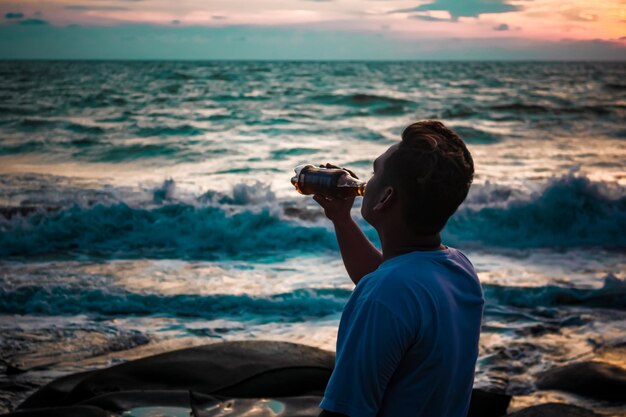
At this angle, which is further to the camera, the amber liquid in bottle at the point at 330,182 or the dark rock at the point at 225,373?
the dark rock at the point at 225,373

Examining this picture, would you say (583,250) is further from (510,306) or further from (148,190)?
(148,190)

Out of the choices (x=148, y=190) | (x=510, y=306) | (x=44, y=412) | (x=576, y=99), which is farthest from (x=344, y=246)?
(x=576, y=99)

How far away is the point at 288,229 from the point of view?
11.0 meters

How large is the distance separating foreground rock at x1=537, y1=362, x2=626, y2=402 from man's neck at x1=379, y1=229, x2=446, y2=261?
11.5ft

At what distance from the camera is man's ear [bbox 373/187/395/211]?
5.86 ft

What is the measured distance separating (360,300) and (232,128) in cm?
2338

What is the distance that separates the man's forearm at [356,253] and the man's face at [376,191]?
1.90ft

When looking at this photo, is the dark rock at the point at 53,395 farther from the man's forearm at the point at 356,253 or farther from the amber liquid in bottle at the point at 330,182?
the man's forearm at the point at 356,253

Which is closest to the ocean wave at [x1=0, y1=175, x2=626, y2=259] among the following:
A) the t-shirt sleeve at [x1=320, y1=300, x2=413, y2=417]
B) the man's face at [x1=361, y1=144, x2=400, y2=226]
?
the man's face at [x1=361, y1=144, x2=400, y2=226]

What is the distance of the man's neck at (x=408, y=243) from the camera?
1832mm

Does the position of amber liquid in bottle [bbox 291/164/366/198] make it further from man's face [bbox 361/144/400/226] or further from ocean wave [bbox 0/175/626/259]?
ocean wave [bbox 0/175/626/259]

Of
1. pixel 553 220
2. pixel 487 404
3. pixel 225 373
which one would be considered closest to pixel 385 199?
pixel 487 404

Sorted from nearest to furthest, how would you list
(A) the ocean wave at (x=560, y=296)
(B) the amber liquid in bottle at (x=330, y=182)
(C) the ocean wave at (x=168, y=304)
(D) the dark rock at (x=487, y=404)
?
(B) the amber liquid in bottle at (x=330, y=182), (D) the dark rock at (x=487, y=404), (C) the ocean wave at (x=168, y=304), (A) the ocean wave at (x=560, y=296)

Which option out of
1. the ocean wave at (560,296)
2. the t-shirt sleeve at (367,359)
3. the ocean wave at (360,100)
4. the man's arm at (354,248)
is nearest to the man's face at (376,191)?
the t-shirt sleeve at (367,359)
